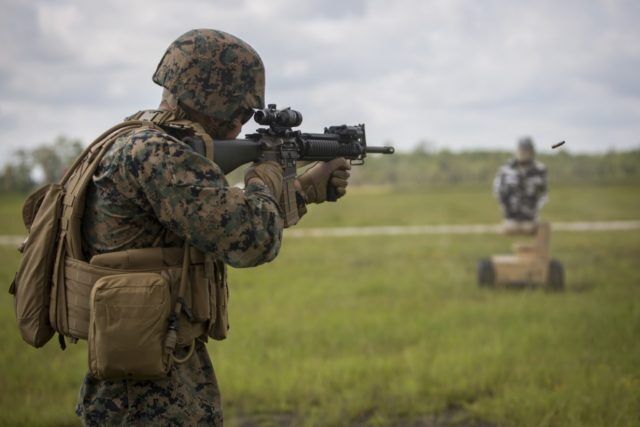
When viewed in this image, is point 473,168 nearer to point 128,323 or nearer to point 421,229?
point 421,229

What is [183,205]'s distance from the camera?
262 centimetres

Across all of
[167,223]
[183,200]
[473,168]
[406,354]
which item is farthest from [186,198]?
[473,168]

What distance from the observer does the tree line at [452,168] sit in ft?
78.7

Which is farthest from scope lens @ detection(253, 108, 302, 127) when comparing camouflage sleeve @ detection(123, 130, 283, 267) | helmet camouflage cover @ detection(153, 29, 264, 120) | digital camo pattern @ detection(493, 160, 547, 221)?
digital camo pattern @ detection(493, 160, 547, 221)

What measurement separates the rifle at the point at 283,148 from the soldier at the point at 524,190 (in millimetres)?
6800

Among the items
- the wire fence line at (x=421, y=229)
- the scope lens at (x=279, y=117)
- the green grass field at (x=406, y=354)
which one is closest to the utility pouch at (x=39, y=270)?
the scope lens at (x=279, y=117)

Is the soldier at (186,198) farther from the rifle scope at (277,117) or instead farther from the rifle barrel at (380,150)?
the rifle barrel at (380,150)

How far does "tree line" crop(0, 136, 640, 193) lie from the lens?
2400 centimetres

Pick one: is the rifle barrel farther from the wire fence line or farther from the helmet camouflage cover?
the wire fence line

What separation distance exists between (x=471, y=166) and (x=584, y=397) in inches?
1249

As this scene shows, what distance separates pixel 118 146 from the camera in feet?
8.95

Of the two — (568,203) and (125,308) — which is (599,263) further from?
(568,203)

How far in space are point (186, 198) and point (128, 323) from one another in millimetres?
522

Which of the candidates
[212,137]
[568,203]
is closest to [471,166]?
[568,203]
